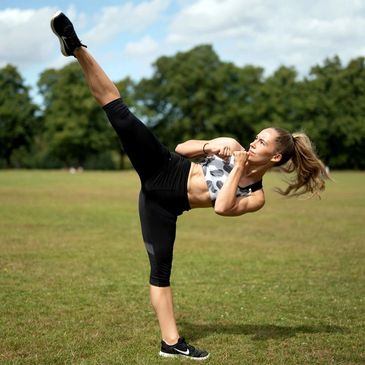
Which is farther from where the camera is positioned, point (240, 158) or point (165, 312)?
point (165, 312)

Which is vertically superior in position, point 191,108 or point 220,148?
Answer: point 191,108

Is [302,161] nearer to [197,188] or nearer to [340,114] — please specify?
[197,188]

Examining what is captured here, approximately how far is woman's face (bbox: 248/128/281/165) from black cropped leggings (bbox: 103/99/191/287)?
2.51 ft

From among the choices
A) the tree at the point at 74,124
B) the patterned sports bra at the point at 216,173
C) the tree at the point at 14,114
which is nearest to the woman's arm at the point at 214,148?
the patterned sports bra at the point at 216,173

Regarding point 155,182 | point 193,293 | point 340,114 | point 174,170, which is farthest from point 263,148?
point 340,114

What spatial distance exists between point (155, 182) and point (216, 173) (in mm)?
697

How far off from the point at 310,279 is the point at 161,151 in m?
5.97

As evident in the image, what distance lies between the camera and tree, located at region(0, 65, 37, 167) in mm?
80500

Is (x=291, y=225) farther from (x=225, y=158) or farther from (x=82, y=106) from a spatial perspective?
(x=82, y=106)

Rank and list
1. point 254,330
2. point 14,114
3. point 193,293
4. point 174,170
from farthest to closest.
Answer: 1. point 14,114
2. point 193,293
3. point 254,330
4. point 174,170

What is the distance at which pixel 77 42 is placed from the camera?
550cm

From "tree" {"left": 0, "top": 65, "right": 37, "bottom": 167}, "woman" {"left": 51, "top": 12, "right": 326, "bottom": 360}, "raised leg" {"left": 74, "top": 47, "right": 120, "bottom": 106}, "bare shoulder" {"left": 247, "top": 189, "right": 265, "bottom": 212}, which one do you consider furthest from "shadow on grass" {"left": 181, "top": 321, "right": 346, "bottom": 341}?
"tree" {"left": 0, "top": 65, "right": 37, "bottom": 167}

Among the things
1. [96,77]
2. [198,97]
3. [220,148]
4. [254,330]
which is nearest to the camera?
[96,77]

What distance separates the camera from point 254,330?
6.89m
